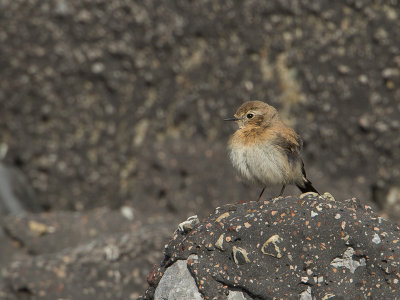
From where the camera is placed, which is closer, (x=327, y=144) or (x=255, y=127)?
(x=255, y=127)

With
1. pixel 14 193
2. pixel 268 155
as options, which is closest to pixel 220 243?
pixel 268 155

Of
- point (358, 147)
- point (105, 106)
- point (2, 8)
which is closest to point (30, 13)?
point (2, 8)

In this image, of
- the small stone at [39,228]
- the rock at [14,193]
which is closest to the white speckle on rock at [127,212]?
the small stone at [39,228]

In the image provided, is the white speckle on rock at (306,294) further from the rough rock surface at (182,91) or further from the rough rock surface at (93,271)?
the rough rock surface at (182,91)

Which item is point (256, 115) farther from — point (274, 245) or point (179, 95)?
point (179, 95)

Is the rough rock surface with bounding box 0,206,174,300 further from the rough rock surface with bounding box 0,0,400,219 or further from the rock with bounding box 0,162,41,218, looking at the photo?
the rock with bounding box 0,162,41,218

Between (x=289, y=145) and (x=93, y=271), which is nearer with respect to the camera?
(x=289, y=145)

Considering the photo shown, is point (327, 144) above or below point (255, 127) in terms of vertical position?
above

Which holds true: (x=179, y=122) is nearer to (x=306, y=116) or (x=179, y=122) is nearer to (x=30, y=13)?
(x=306, y=116)
